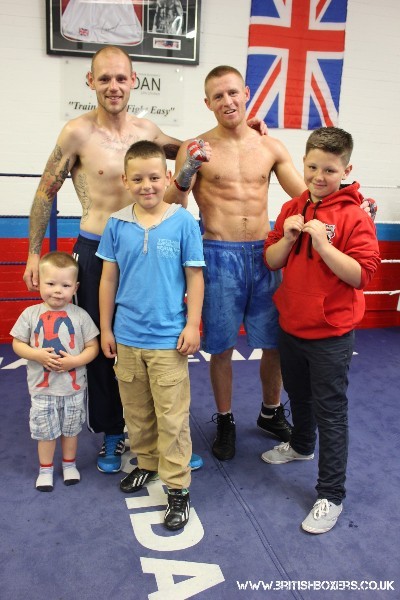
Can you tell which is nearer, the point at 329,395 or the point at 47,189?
the point at 329,395

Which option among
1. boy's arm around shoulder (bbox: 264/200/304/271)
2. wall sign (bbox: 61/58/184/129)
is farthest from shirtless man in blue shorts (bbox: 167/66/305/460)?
wall sign (bbox: 61/58/184/129)

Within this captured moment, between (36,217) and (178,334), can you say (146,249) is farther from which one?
(36,217)

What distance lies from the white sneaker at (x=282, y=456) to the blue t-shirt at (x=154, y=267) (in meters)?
0.85

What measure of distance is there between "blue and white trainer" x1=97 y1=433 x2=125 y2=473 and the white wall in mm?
2236

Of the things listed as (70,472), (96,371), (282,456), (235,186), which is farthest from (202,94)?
(70,472)

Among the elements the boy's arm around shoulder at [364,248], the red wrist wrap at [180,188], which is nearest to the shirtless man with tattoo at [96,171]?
the red wrist wrap at [180,188]

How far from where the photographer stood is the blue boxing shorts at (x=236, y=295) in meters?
2.33

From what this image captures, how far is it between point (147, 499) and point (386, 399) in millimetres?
1719

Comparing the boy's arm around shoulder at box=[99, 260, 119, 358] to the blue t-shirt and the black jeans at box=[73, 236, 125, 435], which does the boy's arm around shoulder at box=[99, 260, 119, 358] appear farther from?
the black jeans at box=[73, 236, 125, 435]

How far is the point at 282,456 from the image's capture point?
2439 mm

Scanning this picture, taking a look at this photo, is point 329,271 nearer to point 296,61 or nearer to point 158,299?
point 158,299

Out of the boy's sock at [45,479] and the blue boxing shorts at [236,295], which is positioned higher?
the blue boxing shorts at [236,295]

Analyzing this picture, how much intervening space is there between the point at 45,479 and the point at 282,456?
105cm

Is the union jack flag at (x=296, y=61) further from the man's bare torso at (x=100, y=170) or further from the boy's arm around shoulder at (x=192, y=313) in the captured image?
the boy's arm around shoulder at (x=192, y=313)
